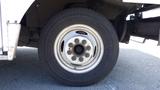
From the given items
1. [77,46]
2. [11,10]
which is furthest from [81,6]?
[11,10]

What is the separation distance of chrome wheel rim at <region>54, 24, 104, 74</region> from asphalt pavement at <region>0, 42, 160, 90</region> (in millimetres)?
272

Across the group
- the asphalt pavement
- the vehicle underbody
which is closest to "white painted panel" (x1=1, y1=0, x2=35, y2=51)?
the vehicle underbody

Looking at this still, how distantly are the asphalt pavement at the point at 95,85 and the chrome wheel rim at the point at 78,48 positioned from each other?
27 centimetres

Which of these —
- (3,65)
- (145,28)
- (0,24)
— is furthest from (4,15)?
(145,28)

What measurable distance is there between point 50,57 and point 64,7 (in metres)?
0.70

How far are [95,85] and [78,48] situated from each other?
0.52 metres

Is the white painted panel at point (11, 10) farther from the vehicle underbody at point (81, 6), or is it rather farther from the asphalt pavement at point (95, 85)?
the asphalt pavement at point (95, 85)

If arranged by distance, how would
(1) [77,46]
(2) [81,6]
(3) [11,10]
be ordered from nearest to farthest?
(3) [11,10], (1) [77,46], (2) [81,6]

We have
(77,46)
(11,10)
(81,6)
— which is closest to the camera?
(11,10)

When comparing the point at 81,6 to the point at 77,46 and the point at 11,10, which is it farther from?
the point at 11,10

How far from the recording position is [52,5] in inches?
175

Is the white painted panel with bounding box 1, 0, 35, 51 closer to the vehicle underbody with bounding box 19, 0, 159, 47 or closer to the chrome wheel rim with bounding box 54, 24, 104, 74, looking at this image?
the vehicle underbody with bounding box 19, 0, 159, 47

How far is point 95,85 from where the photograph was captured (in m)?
4.36

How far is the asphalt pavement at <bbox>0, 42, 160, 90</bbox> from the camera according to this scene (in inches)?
168
